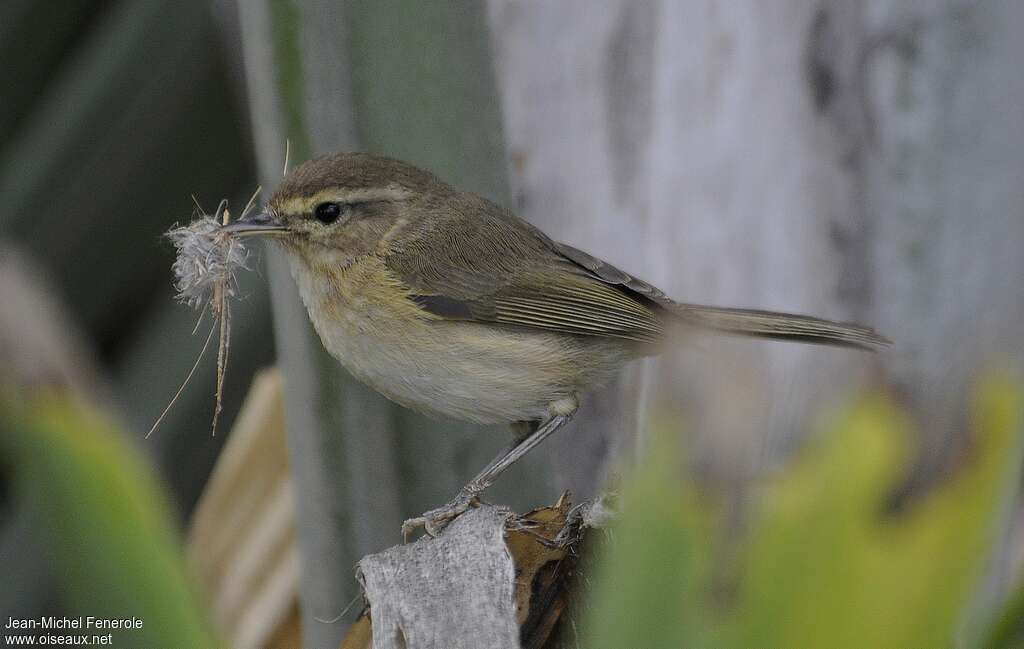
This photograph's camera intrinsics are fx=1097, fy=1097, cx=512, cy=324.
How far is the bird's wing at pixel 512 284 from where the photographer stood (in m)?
2.72

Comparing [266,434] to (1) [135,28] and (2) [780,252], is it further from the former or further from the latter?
(1) [135,28]

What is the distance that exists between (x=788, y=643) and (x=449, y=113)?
1501 millimetres

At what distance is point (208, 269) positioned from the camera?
229 cm

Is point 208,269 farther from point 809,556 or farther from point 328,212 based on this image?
point 809,556

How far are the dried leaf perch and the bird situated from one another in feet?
0.21

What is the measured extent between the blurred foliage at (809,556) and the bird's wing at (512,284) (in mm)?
1893

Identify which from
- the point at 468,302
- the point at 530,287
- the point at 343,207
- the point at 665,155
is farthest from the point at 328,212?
the point at 665,155

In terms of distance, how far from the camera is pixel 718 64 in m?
2.73

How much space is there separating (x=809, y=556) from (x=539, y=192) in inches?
88.0

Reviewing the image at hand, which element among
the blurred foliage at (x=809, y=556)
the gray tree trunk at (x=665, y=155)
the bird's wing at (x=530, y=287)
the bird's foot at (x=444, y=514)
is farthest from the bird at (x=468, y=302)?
the blurred foliage at (x=809, y=556)

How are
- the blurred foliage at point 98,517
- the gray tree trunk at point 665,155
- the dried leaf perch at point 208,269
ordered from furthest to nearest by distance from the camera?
1. the dried leaf perch at point 208,269
2. the gray tree trunk at point 665,155
3. the blurred foliage at point 98,517

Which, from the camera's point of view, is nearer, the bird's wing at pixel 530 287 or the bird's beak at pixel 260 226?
the bird's beak at pixel 260 226

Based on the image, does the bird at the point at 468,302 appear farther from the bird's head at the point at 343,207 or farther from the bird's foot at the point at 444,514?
the bird's foot at the point at 444,514

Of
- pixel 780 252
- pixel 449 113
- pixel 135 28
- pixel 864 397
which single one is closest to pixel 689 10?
pixel 780 252
